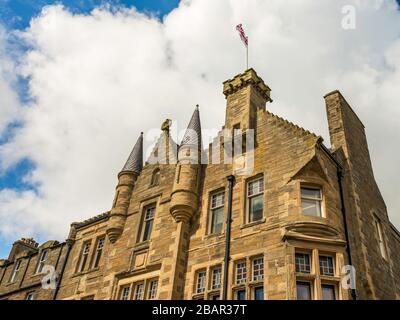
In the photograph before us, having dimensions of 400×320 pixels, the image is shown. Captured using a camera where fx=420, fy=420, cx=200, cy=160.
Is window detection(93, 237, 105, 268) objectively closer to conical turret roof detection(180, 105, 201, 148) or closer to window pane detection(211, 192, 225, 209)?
conical turret roof detection(180, 105, 201, 148)

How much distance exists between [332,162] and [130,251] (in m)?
10.1

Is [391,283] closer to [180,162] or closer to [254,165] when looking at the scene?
[254,165]

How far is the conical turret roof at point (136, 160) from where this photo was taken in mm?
24250

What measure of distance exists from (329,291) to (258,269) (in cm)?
251

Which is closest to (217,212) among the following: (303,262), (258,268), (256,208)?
(256,208)

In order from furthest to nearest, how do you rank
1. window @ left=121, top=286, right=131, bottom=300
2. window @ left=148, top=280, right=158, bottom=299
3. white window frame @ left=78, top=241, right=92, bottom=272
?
white window frame @ left=78, top=241, right=92, bottom=272
window @ left=121, top=286, right=131, bottom=300
window @ left=148, top=280, right=158, bottom=299

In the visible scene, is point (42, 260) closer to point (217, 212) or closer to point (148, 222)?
Answer: point (148, 222)

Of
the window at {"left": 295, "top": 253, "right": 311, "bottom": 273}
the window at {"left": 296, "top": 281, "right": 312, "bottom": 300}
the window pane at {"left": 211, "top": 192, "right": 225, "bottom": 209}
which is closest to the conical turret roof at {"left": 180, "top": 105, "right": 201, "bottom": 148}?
the window pane at {"left": 211, "top": 192, "right": 225, "bottom": 209}

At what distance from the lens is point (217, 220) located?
59.6 feet

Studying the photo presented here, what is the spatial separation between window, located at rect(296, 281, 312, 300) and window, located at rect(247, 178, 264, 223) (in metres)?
3.21

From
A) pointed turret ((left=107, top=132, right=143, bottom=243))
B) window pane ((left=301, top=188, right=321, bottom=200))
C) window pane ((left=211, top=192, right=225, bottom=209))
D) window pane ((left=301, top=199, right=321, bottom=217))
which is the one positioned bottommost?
window pane ((left=301, top=199, right=321, bottom=217))

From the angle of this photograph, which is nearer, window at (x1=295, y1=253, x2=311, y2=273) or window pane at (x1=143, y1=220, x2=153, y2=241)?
window at (x1=295, y1=253, x2=311, y2=273)

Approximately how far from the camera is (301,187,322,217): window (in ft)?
51.8

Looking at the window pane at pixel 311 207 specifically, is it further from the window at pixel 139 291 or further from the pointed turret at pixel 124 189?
the pointed turret at pixel 124 189
